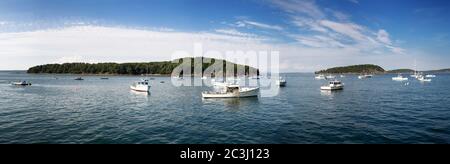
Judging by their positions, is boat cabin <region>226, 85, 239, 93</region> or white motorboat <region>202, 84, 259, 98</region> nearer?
white motorboat <region>202, 84, 259, 98</region>

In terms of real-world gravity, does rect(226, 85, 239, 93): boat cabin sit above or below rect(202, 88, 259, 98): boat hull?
above

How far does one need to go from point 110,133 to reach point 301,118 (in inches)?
840

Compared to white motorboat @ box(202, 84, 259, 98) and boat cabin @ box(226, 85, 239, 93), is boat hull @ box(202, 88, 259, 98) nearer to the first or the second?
white motorboat @ box(202, 84, 259, 98)

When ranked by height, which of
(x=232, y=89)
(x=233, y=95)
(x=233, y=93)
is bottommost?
(x=233, y=95)

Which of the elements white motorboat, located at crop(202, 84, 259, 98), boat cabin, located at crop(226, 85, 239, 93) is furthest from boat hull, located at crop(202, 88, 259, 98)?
boat cabin, located at crop(226, 85, 239, 93)

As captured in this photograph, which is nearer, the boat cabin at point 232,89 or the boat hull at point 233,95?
the boat hull at point 233,95

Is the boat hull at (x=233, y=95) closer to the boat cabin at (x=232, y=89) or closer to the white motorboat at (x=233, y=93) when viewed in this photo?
the white motorboat at (x=233, y=93)

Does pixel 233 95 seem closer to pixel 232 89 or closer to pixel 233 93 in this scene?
pixel 233 93

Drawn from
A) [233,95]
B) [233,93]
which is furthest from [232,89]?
[233,95]

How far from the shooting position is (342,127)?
2830 centimetres

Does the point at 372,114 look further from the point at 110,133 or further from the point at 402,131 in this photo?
the point at 110,133

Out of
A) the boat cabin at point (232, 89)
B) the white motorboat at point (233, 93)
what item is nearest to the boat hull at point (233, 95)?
the white motorboat at point (233, 93)
